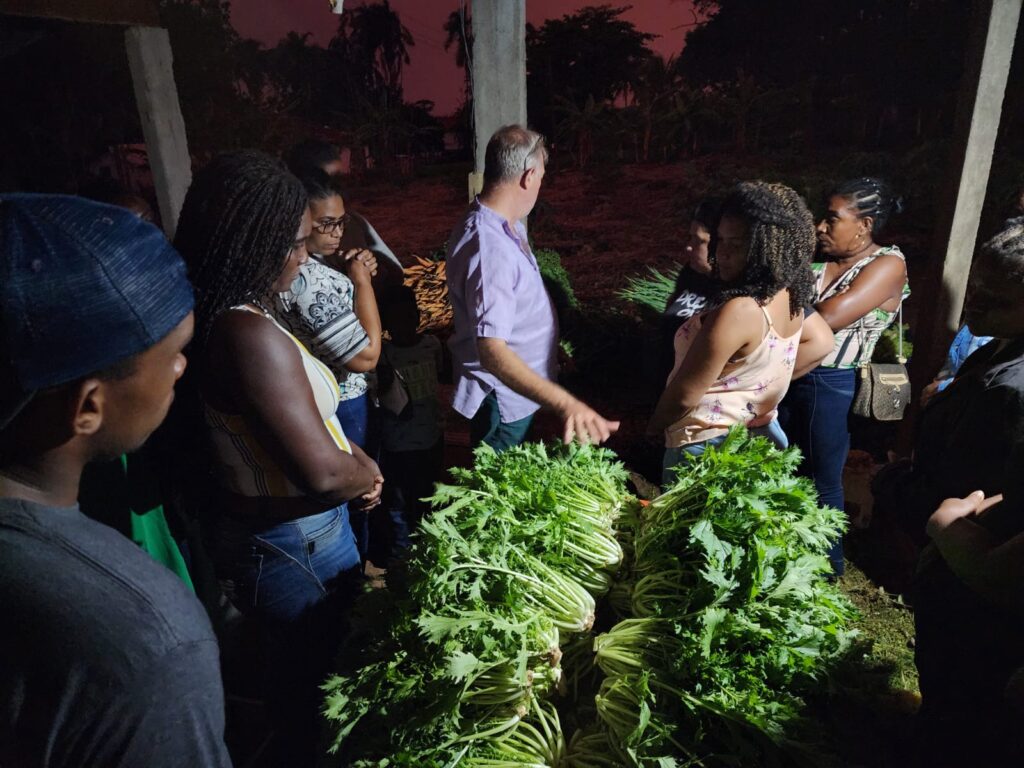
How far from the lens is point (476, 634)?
1.56 metres

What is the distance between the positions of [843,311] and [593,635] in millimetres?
2278

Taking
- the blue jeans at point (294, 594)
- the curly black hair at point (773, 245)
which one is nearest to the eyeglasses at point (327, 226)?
the blue jeans at point (294, 594)

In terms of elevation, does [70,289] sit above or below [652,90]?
below

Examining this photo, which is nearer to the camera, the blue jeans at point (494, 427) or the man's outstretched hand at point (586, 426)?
the man's outstretched hand at point (586, 426)

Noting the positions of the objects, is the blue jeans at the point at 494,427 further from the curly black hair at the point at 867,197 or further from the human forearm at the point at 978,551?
the curly black hair at the point at 867,197

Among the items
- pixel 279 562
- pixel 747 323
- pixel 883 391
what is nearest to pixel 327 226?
pixel 279 562

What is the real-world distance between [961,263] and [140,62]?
5350 millimetres

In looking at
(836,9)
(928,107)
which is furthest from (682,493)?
(836,9)

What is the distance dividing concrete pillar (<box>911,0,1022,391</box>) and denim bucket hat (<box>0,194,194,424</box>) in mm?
4271

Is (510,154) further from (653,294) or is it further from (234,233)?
(653,294)

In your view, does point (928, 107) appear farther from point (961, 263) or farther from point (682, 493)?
point (682, 493)

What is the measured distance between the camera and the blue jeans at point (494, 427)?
3.25 meters

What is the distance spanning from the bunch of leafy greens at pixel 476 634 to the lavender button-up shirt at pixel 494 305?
1134 mm

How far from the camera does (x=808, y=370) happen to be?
310 cm
